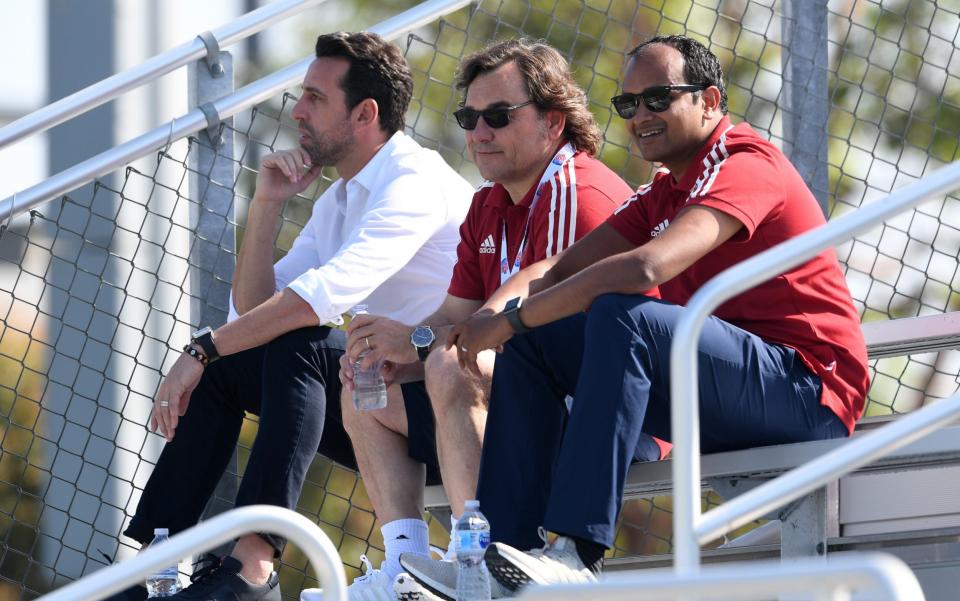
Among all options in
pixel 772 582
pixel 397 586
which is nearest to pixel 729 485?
pixel 397 586

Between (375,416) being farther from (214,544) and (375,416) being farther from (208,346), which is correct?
(214,544)

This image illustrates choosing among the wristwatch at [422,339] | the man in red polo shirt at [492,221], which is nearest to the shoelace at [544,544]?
the man in red polo shirt at [492,221]

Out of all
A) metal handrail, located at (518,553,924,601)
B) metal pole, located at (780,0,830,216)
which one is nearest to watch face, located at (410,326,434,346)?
metal pole, located at (780,0,830,216)

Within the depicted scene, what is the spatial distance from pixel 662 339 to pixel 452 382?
667 mm

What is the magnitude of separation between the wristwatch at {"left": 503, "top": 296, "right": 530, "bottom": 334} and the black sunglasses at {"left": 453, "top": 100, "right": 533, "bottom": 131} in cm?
82

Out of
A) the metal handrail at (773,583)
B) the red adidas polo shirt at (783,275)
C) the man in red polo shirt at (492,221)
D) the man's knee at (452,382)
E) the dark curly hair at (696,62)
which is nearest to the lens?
the metal handrail at (773,583)

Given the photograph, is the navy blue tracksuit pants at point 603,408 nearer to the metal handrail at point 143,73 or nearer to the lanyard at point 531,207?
the lanyard at point 531,207

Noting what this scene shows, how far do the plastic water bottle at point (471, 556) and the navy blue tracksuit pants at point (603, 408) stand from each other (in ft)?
0.35

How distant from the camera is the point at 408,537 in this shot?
3.99 m

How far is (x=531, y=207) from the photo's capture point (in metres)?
4.09

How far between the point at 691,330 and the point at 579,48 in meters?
8.94

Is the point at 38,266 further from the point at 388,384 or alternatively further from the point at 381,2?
the point at 381,2

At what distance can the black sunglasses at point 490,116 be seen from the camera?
410 cm

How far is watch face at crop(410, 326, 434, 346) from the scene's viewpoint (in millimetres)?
3887
